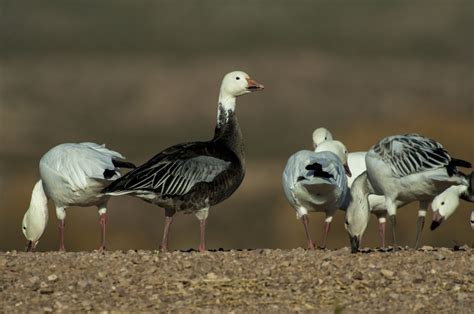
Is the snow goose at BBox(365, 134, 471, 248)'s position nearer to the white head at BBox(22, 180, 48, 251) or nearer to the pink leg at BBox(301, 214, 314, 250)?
the pink leg at BBox(301, 214, 314, 250)

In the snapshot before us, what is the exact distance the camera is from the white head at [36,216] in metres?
17.5

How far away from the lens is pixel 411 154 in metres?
14.7

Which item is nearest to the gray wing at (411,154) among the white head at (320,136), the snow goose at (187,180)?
the snow goose at (187,180)

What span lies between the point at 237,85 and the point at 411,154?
307 centimetres

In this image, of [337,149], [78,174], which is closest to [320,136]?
[337,149]

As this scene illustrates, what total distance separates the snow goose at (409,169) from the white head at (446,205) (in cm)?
322

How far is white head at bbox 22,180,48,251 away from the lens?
17453 mm

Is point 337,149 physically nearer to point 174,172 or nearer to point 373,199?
point 373,199

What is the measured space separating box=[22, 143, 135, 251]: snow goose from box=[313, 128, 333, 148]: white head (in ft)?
12.7

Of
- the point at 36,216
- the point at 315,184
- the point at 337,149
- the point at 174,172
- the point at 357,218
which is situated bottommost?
the point at 36,216

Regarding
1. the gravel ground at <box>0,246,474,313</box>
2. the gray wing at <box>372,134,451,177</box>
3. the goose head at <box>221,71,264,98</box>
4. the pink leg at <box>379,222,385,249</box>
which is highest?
the goose head at <box>221,71,264,98</box>

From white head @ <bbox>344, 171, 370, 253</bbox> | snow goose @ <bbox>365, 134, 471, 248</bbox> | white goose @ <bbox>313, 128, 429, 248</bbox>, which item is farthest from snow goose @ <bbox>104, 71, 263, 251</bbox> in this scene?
white goose @ <bbox>313, 128, 429, 248</bbox>

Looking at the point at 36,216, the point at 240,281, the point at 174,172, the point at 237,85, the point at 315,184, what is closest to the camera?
the point at 240,281

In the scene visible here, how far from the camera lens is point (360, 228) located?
1464cm
